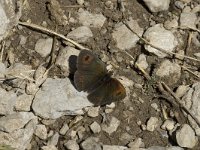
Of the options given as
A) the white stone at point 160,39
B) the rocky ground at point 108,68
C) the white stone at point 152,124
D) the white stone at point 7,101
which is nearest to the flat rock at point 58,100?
the rocky ground at point 108,68

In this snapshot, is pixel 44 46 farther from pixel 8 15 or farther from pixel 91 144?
pixel 91 144

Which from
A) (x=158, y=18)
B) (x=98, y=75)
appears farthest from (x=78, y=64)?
(x=158, y=18)

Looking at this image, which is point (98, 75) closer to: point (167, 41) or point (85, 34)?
point (85, 34)

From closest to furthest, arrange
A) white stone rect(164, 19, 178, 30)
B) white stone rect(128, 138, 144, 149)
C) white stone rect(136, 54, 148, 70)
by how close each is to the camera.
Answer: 1. white stone rect(128, 138, 144, 149)
2. white stone rect(136, 54, 148, 70)
3. white stone rect(164, 19, 178, 30)

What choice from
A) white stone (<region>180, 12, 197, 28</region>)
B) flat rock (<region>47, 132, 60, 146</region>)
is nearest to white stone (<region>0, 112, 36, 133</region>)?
flat rock (<region>47, 132, 60, 146</region>)

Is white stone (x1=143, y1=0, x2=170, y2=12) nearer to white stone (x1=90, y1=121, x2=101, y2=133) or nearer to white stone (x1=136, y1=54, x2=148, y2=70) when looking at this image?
white stone (x1=136, y1=54, x2=148, y2=70)

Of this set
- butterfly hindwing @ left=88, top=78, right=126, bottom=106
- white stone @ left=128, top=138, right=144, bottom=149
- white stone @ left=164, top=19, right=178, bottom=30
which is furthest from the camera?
white stone @ left=164, top=19, right=178, bottom=30
